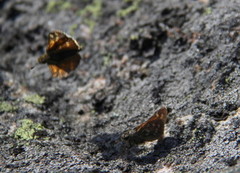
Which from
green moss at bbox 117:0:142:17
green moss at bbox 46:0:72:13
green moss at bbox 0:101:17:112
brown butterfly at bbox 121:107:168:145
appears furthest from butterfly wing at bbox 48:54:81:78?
green moss at bbox 46:0:72:13

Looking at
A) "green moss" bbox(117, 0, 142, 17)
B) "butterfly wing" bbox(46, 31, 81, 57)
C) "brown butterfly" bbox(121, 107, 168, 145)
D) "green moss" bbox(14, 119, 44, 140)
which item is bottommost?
"brown butterfly" bbox(121, 107, 168, 145)

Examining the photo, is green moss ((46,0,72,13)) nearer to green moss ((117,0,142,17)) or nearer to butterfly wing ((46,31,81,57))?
green moss ((117,0,142,17))

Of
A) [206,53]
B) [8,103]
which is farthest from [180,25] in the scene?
[8,103]

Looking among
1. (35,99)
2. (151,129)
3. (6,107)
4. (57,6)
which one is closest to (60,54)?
(35,99)

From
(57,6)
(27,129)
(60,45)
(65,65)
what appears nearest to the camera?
(27,129)

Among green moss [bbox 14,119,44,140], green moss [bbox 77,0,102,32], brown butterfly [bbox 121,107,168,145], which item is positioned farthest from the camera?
green moss [bbox 77,0,102,32]

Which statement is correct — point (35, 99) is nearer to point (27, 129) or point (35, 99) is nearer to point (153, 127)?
point (27, 129)

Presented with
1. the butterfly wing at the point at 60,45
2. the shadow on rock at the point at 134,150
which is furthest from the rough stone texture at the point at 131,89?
the butterfly wing at the point at 60,45
